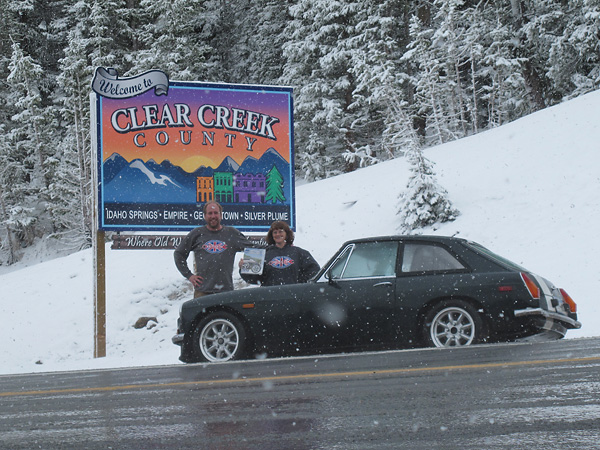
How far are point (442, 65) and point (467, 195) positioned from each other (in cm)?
1452

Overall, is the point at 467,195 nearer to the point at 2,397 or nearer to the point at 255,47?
the point at 2,397

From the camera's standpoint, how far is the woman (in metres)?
8.80

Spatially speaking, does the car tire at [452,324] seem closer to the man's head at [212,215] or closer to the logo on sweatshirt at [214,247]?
the logo on sweatshirt at [214,247]

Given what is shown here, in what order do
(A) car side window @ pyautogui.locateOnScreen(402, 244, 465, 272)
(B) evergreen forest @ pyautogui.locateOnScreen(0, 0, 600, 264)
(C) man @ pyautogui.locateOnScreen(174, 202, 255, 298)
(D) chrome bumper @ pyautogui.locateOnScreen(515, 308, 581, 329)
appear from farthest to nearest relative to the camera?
1. (B) evergreen forest @ pyautogui.locateOnScreen(0, 0, 600, 264)
2. (C) man @ pyautogui.locateOnScreen(174, 202, 255, 298)
3. (A) car side window @ pyautogui.locateOnScreen(402, 244, 465, 272)
4. (D) chrome bumper @ pyautogui.locateOnScreen(515, 308, 581, 329)

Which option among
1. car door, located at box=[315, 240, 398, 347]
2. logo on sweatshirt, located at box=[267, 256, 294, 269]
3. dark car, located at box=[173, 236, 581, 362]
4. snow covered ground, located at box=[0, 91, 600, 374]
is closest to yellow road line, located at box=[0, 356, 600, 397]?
dark car, located at box=[173, 236, 581, 362]

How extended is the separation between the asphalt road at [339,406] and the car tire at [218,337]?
150cm

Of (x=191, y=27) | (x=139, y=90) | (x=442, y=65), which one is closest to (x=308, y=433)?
(x=139, y=90)

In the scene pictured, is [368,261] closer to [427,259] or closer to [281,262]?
[427,259]

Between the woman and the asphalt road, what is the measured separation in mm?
2599

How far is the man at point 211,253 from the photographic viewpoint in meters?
9.31

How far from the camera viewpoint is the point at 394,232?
16.5 meters

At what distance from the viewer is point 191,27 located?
3900 centimetres

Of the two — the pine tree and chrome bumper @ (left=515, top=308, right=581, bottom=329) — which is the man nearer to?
chrome bumper @ (left=515, top=308, right=581, bottom=329)

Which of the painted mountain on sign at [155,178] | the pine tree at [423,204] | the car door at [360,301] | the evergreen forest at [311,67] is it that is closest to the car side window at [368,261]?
the car door at [360,301]
